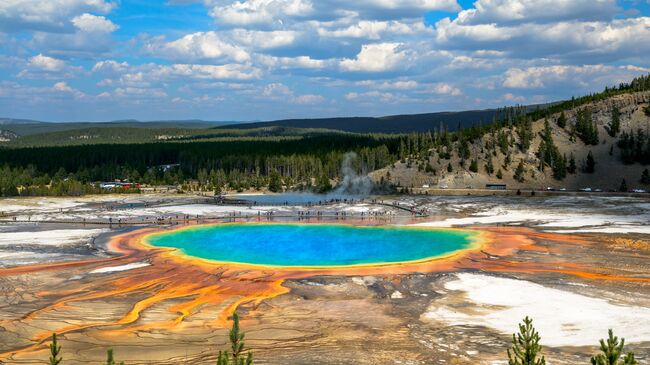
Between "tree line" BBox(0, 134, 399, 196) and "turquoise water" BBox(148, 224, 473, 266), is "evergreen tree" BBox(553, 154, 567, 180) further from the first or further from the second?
"turquoise water" BBox(148, 224, 473, 266)

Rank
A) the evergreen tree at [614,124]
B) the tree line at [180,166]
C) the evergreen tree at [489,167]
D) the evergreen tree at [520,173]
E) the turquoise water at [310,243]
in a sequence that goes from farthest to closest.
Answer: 1. the evergreen tree at [614,124]
2. the tree line at [180,166]
3. the evergreen tree at [489,167]
4. the evergreen tree at [520,173]
5. the turquoise water at [310,243]

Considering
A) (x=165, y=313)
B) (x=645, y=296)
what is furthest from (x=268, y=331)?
(x=645, y=296)

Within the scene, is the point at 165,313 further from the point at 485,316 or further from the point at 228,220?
the point at 228,220

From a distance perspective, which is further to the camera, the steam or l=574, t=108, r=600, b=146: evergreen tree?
l=574, t=108, r=600, b=146: evergreen tree

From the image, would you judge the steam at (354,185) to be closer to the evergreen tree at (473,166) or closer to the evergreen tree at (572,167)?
the evergreen tree at (473,166)

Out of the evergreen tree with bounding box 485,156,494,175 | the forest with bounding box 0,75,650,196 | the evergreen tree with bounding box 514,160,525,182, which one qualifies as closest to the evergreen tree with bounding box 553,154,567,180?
the forest with bounding box 0,75,650,196

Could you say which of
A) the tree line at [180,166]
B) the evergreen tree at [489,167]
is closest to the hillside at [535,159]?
the evergreen tree at [489,167]
